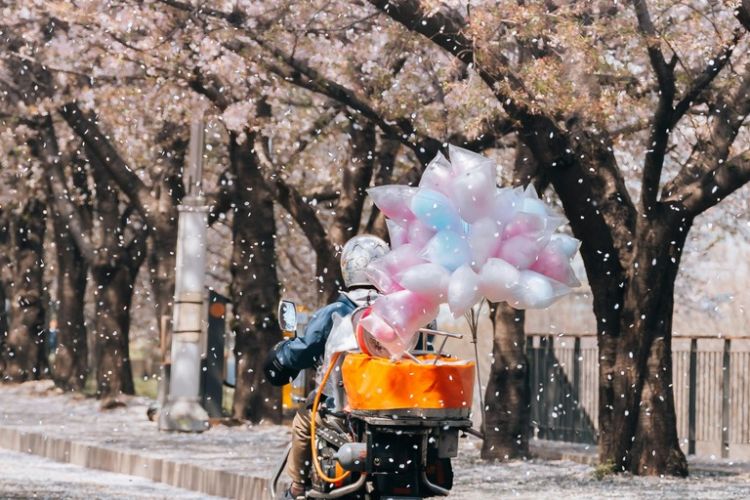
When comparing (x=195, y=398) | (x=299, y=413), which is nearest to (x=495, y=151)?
(x=195, y=398)

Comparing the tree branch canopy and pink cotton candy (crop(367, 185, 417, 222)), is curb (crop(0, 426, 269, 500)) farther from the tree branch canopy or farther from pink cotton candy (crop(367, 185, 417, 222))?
pink cotton candy (crop(367, 185, 417, 222))

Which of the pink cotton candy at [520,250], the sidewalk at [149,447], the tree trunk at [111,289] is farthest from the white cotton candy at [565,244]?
the tree trunk at [111,289]

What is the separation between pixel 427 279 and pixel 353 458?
107 cm

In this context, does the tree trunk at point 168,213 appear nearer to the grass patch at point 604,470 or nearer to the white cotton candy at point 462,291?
the grass patch at point 604,470

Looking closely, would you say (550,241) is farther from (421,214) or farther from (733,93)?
(733,93)

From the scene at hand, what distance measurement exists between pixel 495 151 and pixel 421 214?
17.6 metres

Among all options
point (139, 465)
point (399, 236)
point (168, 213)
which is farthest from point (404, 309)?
point (168, 213)

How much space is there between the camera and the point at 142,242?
35219mm

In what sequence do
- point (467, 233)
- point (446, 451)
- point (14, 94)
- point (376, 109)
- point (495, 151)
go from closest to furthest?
point (467, 233), point (446, 451), point (376, 109), point (495, 151), point (14, 94)

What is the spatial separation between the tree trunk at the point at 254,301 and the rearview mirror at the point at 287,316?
52.3 ft

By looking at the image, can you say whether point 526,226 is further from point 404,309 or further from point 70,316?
point 70,316

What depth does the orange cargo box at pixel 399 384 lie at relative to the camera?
824 cm

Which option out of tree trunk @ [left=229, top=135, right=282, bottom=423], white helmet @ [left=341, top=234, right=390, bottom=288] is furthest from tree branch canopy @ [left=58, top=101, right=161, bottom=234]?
white helmet @ [left=341, top=234, right=390, bottom=288]

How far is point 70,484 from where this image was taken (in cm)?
1575
